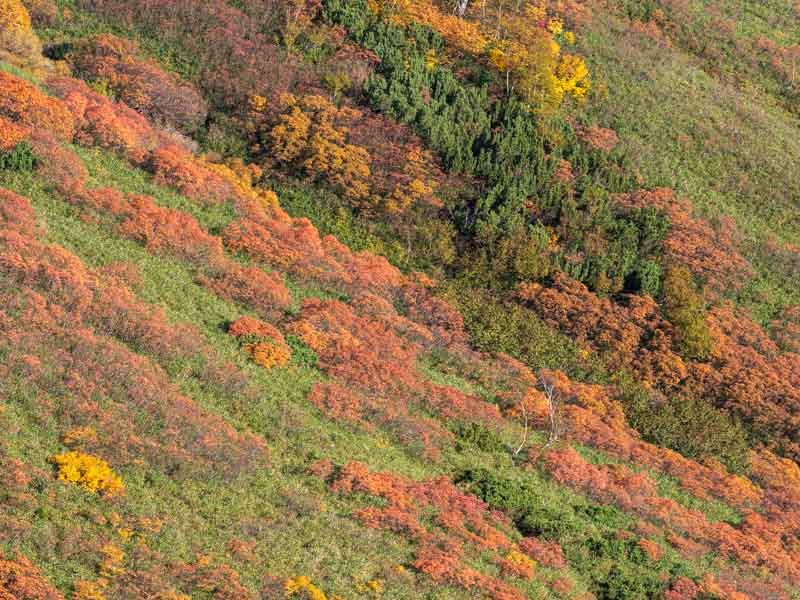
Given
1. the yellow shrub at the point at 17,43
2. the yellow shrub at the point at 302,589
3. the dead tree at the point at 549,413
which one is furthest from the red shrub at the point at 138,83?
the yellow shrub at the point at 302,589

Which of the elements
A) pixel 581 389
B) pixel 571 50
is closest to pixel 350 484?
pixel 581 389

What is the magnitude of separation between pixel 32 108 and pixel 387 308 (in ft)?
57.6

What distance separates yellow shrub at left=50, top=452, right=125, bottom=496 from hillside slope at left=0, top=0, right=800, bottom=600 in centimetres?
9

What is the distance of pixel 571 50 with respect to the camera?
73000 millimetres

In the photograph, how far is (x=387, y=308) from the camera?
44.4m

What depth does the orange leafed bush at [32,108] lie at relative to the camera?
43.1 meters

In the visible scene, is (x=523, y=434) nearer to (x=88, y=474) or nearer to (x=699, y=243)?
(x=88, y=474)

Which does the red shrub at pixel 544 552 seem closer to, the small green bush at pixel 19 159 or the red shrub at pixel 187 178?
the red shrub at pixel 187 178

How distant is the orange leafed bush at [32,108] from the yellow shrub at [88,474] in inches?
881

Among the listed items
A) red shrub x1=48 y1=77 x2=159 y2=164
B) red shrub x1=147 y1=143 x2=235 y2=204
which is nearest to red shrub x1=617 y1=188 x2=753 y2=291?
red shrub x1=147 y1=143 x2=235 y2=204

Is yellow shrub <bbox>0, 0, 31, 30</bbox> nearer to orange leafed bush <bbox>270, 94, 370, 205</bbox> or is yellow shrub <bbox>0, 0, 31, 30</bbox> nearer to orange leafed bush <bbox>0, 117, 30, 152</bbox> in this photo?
orange leafed bush <bbox>0, 117, 30, 152</bbox>

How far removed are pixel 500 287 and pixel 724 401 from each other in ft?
40.0

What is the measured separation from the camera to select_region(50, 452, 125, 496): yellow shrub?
79.2 ft

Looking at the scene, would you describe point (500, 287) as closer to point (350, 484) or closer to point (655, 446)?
point (655, 446)
